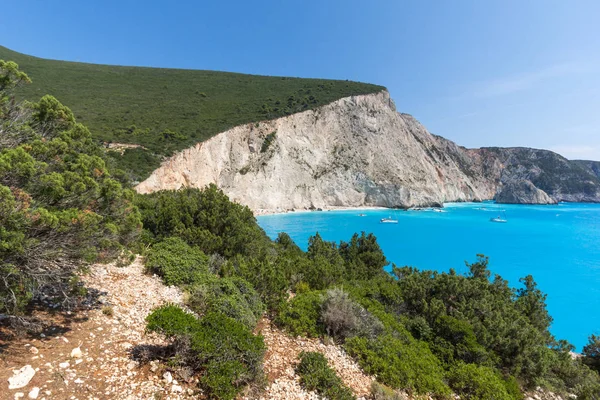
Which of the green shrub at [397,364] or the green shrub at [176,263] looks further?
the green shrub at [176,263]

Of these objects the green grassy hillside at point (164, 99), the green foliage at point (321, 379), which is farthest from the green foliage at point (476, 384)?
the green grassy hillside at point (164, 99)

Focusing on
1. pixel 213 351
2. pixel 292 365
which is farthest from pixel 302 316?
pixel 213 351

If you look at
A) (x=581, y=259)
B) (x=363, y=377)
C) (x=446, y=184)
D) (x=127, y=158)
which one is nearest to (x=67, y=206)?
(x=363, y=377)

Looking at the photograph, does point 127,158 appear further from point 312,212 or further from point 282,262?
point 312,212

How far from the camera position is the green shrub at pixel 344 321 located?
23.4ft

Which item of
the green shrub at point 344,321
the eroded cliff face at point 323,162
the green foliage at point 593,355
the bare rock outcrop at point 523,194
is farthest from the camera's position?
the bare rock outcrop at point 523,194

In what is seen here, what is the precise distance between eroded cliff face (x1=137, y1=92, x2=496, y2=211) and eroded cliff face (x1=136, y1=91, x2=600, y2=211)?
0.12 meters

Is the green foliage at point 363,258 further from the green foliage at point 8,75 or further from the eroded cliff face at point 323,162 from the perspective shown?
the eroded cliff face at point 323,162

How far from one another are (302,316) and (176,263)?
13.4 feet

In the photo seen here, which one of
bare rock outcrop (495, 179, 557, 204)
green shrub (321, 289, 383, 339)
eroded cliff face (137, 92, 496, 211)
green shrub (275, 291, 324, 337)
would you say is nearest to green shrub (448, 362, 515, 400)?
green shrub (321, 289, 383, 339)

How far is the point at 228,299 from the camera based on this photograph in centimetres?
672

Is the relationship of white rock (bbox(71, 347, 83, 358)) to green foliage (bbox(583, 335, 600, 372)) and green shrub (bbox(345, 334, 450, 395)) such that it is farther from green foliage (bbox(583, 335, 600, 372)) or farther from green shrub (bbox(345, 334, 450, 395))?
green foliage (bbox(583, 335, 600, 372))

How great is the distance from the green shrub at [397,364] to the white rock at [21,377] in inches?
220

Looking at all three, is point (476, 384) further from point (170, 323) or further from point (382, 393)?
point (170, 323)
